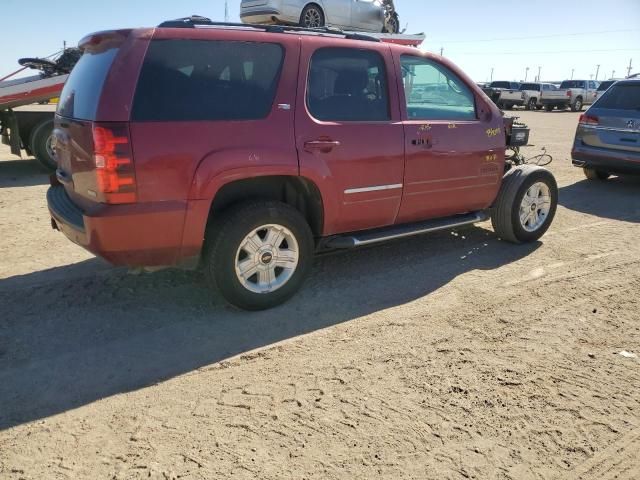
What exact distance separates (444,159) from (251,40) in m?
1.97

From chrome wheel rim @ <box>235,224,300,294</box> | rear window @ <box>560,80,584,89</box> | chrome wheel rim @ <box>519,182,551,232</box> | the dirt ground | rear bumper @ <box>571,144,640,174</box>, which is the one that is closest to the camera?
the dirt ground

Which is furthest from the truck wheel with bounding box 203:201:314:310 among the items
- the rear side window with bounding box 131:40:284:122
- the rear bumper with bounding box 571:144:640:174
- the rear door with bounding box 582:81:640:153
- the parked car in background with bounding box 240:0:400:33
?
the rear door with bounding box 582:81:640:153

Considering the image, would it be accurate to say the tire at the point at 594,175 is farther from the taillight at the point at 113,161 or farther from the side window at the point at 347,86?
the taillight at the point at 113,161

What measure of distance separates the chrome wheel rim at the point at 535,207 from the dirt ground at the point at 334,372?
1.91 feet

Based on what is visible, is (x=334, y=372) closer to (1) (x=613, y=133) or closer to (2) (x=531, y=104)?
(1) (x=613, y=133)

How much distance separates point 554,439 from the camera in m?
2.53

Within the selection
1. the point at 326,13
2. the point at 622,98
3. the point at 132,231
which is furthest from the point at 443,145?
the point at 326,13

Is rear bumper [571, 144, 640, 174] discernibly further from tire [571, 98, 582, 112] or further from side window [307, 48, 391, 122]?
tire [571, 98, 582, 112]

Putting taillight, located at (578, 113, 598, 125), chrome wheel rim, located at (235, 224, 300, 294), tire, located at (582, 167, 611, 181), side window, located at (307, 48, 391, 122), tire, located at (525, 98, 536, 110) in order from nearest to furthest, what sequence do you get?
chrome wheel rim, located at (235, 224, 300, 294) < side window, located at (307, 48, 391, 122) < taillight, located at (578, 113, 598, 125) < tire, located at (582, 167, 611, 181) < tire, located at (525, 98, 536, 110)

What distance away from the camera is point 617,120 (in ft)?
27.0

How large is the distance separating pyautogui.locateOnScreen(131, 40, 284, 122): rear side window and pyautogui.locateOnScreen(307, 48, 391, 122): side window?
334mm

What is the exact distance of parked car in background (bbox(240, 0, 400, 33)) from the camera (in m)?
9.01

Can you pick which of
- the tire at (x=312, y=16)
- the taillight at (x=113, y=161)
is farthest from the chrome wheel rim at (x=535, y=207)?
the tire at (x=312, y=16)

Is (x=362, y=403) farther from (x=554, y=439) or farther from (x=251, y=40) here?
(x=251, y=40)
